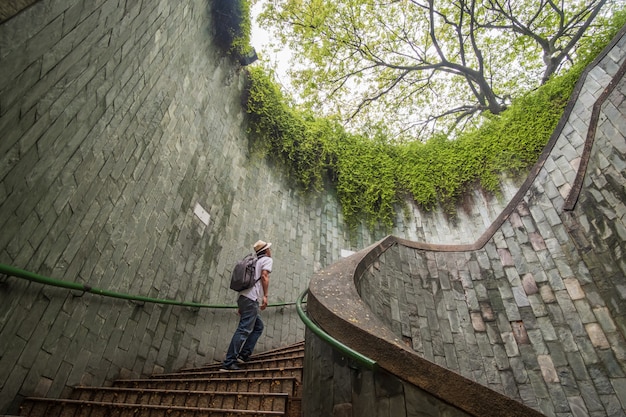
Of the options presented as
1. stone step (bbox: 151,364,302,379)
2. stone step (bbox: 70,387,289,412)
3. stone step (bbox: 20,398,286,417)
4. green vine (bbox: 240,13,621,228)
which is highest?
green vine (bbox: 240,13,621,228)

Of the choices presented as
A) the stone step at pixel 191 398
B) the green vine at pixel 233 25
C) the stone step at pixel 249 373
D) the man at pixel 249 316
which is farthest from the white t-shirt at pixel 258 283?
the green vine at pixel 233 25

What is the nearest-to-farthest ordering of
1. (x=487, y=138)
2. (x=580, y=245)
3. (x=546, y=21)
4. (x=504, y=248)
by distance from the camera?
(x=580, y=245) < (x=504, y=248) < (x=487, y=138) < (x=546, y=21)

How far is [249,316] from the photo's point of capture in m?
4.09

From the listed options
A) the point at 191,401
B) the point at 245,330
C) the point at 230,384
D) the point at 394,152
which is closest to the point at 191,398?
the point at 191,401

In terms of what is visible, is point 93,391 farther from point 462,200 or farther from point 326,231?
point 462,200

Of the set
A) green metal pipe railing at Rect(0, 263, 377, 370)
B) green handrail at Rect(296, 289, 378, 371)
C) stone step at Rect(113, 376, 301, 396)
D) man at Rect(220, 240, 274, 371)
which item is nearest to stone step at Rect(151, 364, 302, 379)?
man at Rect(220, 240, 274, 371)

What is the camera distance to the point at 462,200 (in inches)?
347

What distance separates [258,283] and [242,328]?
0.57m

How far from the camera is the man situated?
401 centimetres

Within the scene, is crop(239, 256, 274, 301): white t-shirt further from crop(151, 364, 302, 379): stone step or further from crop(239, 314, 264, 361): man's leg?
crop(151, 364, 302, 379): stone step

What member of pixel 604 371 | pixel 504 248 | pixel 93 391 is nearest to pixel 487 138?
pixel 504 248

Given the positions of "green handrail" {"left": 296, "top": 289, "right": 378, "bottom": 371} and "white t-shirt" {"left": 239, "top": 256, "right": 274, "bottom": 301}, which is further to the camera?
"white t-shirt" {"left": 239, "top": 256, "right": 274, "bottom": 301}

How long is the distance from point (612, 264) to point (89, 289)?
6127mm

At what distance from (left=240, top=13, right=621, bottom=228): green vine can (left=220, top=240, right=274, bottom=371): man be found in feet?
15.1
